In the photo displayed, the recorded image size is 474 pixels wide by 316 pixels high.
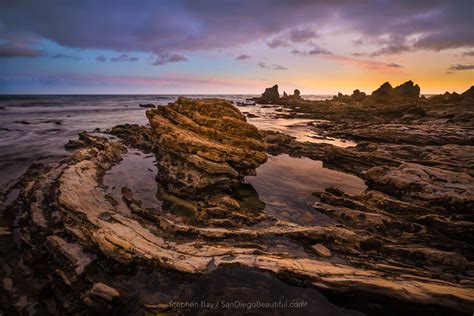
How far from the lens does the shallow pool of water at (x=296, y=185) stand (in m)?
13.7

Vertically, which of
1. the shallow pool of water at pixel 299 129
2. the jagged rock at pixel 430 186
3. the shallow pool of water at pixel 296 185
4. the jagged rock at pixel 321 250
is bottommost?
the jagged rock at pixel 321 250

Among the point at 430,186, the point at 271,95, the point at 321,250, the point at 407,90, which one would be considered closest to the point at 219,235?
the point at 321,250

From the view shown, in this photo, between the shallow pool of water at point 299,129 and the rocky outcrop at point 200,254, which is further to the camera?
the shallow pool of water at point 299,129

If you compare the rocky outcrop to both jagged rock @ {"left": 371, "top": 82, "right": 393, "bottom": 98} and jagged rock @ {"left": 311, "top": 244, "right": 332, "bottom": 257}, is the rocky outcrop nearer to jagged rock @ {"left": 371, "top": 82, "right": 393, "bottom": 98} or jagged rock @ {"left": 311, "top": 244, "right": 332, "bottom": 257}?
jagged rock @ {"left": 311, "top": 244, "right": 332, "bottom": 257}

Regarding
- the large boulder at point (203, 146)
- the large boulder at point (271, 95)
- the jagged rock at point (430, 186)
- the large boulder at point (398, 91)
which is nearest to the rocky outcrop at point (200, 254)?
the jagged rock at point (430, 186)

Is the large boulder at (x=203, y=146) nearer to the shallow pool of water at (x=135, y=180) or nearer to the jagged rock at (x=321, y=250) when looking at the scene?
the shallow pool of water at (x=135, y=180)

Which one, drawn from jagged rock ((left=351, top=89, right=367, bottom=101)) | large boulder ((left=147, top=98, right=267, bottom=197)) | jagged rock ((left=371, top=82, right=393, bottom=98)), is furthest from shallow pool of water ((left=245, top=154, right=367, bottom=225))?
jagged rock ((left=351, top=89, right=367, bottom=101))

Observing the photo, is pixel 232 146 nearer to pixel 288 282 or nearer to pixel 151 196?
pixel 151 196

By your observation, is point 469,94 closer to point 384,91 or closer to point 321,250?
point 384,91

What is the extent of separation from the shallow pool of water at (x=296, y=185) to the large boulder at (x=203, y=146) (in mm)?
2225

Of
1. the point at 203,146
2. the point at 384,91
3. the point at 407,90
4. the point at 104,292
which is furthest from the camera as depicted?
the point at 407,90

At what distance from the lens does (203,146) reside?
1641cm

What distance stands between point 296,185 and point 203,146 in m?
7.78

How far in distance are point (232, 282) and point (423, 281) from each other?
6355mm
